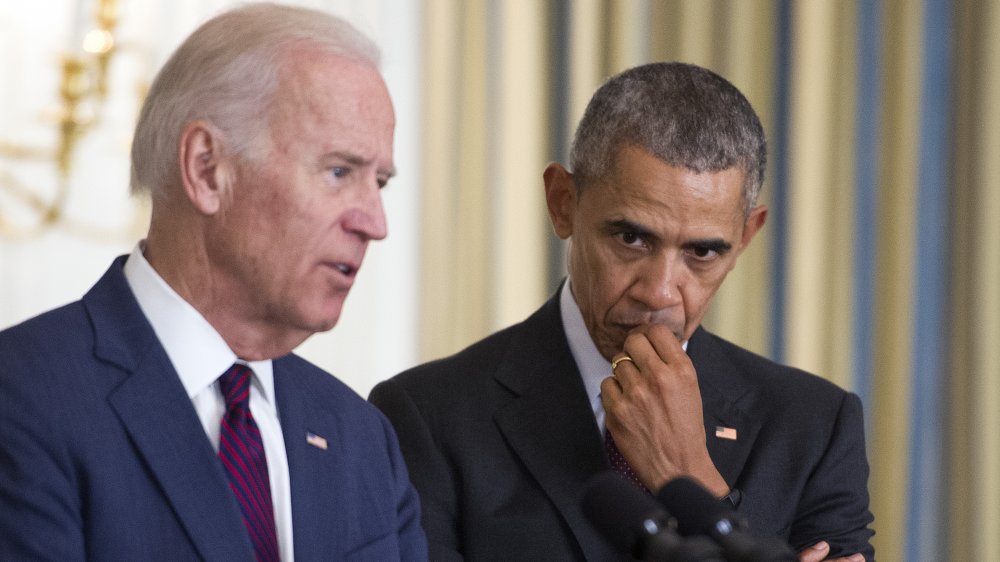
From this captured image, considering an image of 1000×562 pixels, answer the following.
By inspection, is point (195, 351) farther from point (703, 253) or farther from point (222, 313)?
point (703, 253)

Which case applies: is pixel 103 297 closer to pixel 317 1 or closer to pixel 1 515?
pixel 1 515

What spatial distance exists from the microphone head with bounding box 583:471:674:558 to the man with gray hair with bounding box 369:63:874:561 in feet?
2.62

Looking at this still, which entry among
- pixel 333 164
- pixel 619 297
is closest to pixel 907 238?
pixel 619 297

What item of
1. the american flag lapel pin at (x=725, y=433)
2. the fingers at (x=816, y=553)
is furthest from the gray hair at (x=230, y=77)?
the fingers at (x=816, y=553)

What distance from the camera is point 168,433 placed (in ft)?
5.17

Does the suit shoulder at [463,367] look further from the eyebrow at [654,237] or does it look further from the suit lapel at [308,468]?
the suit lapel at [308,468]

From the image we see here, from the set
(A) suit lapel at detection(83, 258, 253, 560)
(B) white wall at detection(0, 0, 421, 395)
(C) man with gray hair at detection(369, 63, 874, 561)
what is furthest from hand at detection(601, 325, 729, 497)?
(B) white wall at detection(0, 0, 421, 395)

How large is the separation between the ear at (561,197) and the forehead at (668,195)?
0.12 meters

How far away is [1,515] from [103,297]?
31cm

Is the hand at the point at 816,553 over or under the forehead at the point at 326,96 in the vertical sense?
under

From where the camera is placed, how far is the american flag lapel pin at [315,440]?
1.75 metres

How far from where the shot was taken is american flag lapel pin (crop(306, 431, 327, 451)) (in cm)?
175

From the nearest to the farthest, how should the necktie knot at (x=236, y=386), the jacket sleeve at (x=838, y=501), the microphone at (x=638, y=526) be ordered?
the microphone at (x=638, y=526), the necktie knot at (x=236, y=386), the jacket sleeve at (x=838, y=501)

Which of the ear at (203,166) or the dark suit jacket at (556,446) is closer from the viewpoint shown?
the ear at (203,166)
